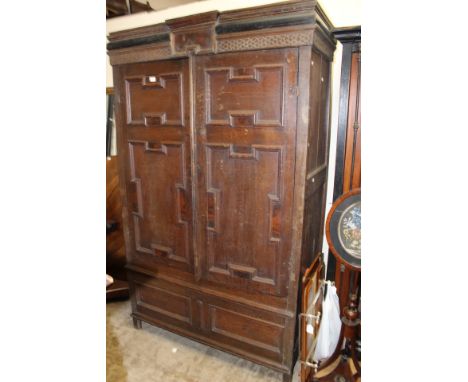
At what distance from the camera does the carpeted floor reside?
1789 mm

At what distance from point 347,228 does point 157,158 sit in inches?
43.5

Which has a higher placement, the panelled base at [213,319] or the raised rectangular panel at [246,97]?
the raised rectangular panel at [246,97]

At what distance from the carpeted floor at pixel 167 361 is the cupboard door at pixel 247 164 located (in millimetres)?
586

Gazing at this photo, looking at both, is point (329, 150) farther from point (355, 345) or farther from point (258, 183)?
point (355, 345)

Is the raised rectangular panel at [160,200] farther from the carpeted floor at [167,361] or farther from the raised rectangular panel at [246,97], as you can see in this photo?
the carpeted floor at [167,361]

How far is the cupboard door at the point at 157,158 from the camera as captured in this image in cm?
164

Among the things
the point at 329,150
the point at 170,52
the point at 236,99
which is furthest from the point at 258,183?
the point at 170,52

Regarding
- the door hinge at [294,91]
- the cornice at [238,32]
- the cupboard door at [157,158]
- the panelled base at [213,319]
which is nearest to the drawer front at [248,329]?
the panelled base at [213,319]

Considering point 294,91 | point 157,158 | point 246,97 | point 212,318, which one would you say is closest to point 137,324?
point 212,318
